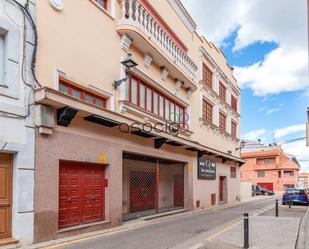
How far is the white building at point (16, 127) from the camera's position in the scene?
793 centimetres

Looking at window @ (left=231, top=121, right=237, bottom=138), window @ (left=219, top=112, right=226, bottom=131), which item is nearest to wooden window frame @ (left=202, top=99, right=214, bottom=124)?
window @ (left=219, top=112, right=226, bottom=131)

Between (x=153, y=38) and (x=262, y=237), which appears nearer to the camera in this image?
(x=262, y=237)

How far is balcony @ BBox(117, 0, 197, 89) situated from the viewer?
498 inches

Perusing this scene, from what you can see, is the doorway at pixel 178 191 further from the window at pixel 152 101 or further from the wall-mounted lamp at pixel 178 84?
the wall-mounted lamp at pixel 178 84

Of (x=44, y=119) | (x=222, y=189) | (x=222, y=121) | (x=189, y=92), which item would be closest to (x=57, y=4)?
(x=44, y=119)

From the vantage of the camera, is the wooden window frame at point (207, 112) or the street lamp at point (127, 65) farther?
the wooden window frame at point (207, 112)

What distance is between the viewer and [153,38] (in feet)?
46.5

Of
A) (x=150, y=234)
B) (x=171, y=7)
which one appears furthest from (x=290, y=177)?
(x=150, y=234)

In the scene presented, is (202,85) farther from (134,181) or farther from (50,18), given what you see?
(50,18)

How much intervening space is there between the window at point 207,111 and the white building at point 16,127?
14674 millimetres

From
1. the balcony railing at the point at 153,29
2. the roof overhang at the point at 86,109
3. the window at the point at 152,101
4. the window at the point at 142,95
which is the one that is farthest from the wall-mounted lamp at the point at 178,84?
the roof overhang at the point at 86,109

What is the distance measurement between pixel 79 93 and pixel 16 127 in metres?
2.96

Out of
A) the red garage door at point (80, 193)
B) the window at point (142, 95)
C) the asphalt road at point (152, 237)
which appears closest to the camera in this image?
the asphalt road at point (152, 237)

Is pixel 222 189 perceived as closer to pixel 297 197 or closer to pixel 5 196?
pixel 297 197
